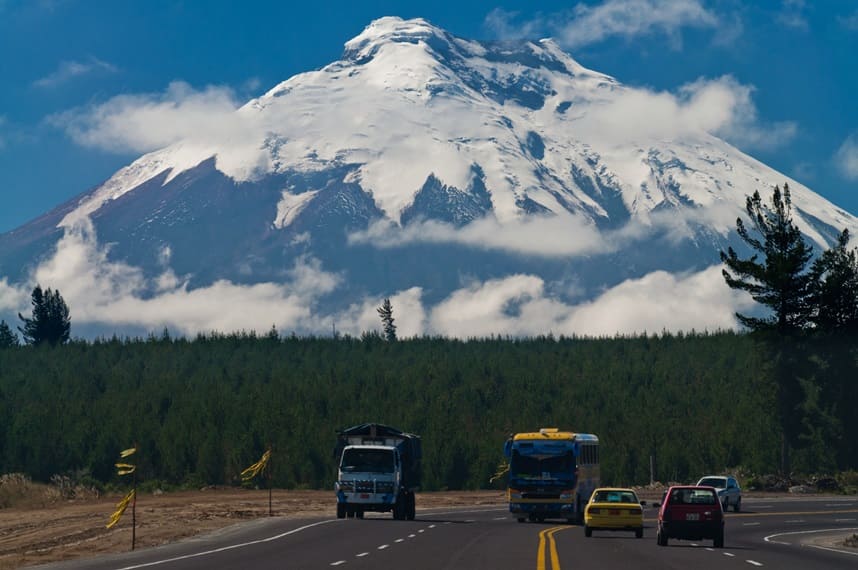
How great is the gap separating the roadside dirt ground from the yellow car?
12847mm

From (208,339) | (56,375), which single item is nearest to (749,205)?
(56,375)

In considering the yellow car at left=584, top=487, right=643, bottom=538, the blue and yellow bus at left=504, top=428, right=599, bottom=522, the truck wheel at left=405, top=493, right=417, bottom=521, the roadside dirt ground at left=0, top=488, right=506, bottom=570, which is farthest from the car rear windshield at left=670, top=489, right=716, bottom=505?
the truck wheel at left=405, top=493, right=417, bottom=521

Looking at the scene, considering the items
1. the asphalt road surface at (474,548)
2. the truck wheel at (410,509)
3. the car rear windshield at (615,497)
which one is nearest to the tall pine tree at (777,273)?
the asphalt road surface at (474,548)

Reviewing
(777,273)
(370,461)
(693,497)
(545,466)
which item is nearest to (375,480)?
(370,461)

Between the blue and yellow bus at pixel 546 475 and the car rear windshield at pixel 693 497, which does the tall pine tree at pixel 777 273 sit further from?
the car rear windshield at pixel 693 497

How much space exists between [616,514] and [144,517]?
22.3 m

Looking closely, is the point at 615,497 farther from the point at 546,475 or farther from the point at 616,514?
the point at 546,475

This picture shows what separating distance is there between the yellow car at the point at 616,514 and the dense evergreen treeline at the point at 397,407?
46038mm

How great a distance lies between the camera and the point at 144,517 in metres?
59.7

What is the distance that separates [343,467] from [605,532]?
1017 cm

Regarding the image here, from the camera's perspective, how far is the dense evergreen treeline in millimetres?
100000

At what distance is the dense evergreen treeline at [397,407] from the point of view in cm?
10000

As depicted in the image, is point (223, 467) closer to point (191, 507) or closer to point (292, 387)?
point (292, 387)

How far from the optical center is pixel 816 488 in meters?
87.2
